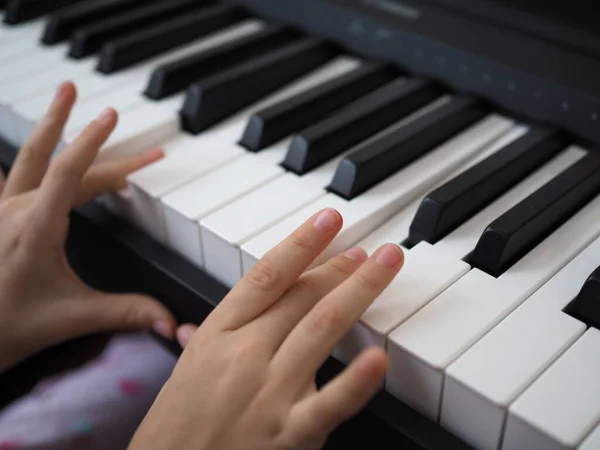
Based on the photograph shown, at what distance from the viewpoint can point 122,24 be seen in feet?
4.32

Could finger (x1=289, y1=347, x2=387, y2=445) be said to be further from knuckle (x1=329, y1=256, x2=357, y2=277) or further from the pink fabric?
the pink fabric

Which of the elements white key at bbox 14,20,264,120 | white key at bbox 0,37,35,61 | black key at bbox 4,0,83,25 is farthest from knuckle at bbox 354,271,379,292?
black key at bbox 4,0,83,25

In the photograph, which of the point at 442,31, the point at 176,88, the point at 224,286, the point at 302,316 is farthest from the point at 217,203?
the point at 442,31

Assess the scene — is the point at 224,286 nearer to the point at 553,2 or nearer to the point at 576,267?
the point at 576,267

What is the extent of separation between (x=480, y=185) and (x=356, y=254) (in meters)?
0.19

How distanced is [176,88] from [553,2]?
1.83ft

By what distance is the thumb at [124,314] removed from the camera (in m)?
0.97

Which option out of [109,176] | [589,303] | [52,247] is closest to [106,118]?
[109,176]

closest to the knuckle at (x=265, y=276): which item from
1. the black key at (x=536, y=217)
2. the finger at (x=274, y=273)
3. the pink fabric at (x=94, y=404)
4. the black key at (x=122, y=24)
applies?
the finger at (x=274, y=273)

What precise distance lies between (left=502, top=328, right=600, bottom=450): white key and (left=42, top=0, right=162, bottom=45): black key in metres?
1.04

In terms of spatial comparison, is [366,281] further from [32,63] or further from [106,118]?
[32,63]

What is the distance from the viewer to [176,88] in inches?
45.2

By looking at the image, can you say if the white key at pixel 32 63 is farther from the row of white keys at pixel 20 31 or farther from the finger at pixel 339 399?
the finger at pixel 339 399

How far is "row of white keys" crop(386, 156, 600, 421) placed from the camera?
688 mm
